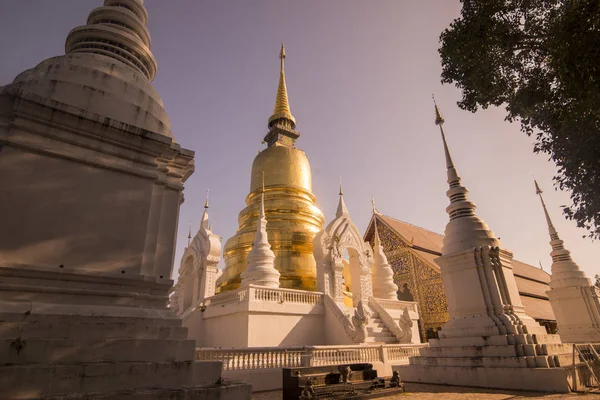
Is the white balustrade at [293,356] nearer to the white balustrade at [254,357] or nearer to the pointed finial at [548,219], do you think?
the white balustrade at [254,357]

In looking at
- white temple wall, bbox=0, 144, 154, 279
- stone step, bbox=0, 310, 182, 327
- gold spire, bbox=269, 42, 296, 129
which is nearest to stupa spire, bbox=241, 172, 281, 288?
white temple wall, bbox=0, 144, 154, 279

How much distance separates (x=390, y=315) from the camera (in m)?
15.3

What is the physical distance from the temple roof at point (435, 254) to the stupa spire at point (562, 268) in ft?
18.9

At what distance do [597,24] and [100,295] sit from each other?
7.70m

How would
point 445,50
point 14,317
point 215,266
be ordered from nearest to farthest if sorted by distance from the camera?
1. point 14,317
2. point 445,50
3. point 215,266

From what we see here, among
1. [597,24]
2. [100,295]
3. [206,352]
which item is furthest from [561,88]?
[206,352]

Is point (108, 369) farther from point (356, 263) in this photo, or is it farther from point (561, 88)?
point (356, 263)

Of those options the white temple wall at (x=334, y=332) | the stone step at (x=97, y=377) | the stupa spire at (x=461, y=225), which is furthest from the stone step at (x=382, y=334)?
the stone step at (x=97, y=377)

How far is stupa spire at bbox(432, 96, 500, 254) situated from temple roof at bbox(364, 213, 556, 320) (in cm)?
1078

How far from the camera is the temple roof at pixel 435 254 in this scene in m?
20.1

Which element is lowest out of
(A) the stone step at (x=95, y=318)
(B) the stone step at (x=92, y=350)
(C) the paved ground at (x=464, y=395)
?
(C) the paved ground at (x=464, y=395)

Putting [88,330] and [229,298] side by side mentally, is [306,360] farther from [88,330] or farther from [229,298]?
[88,330]

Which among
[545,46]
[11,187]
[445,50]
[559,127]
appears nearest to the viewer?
[11,187]

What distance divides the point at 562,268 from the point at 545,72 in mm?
9592
